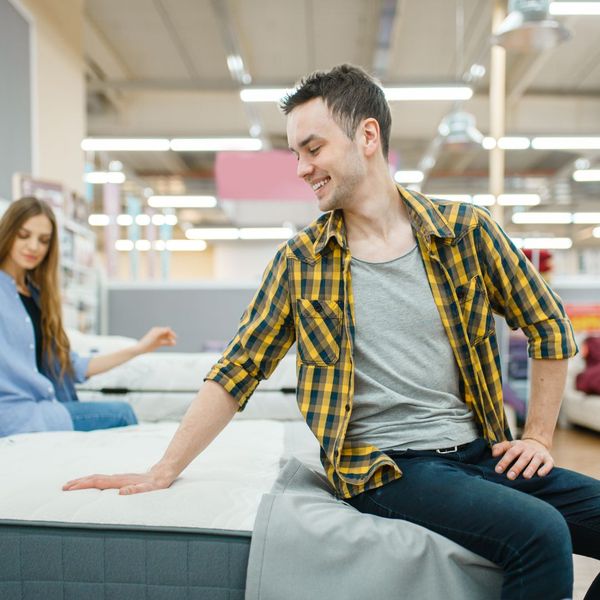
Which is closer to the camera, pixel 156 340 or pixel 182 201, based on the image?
pixel 156 340

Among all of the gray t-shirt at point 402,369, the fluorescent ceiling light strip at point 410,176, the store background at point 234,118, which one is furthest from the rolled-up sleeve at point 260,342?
the fluorescent ceiling light strip at point 410,176

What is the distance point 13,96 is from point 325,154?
3.43m

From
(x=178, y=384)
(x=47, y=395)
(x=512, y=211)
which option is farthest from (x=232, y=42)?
(x=512, y=211)

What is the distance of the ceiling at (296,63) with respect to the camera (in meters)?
6.30

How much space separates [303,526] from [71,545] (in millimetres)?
403

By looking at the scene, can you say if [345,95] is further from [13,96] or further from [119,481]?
[13,96]

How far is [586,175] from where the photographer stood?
10719 millimetres

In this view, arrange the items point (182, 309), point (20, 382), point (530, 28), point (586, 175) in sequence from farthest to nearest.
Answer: point (586, 175), point (182, 309), point (530, 28), point (20, 382)

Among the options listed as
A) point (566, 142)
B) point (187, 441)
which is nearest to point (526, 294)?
point (187, 441)

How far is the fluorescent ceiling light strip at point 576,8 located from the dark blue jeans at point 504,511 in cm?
494

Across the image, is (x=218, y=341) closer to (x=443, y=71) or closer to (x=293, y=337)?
(x=293, y=337)

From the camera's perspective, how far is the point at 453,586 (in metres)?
0.99

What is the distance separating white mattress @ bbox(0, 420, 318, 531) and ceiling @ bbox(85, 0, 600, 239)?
157 inches

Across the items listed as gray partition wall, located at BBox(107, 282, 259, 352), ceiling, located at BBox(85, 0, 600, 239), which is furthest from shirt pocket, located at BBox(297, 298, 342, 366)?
ceiling, located at BBox(85, 0, 600, 239)
